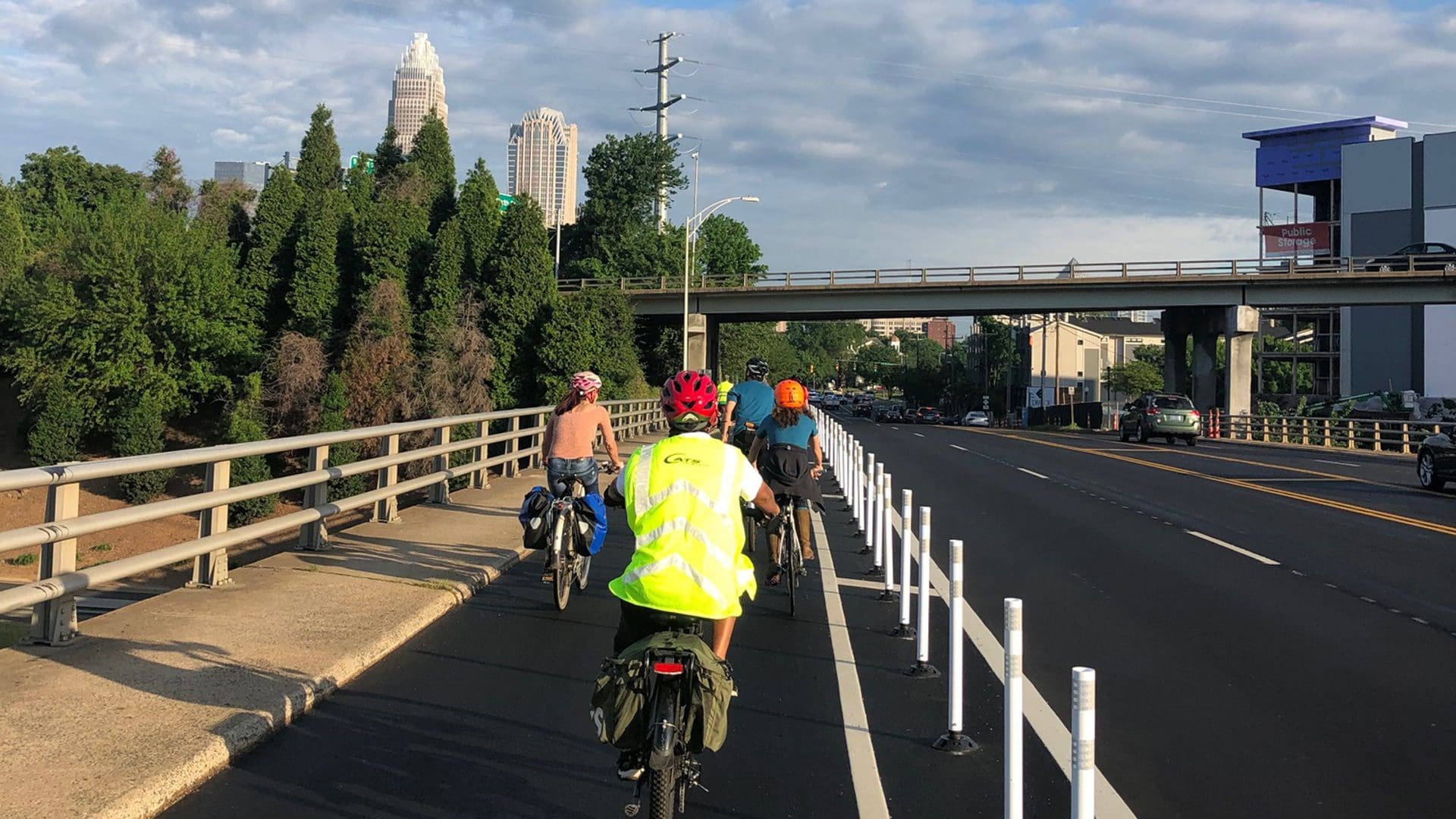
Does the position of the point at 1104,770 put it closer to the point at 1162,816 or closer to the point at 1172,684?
the point at 1162,816

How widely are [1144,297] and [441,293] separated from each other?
32.9m

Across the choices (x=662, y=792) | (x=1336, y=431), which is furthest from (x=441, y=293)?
(x=662, y=792)

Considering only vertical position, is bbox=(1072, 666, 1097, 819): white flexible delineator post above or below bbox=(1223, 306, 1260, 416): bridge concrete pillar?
below

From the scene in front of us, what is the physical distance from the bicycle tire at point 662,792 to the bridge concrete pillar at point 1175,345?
2473 inches

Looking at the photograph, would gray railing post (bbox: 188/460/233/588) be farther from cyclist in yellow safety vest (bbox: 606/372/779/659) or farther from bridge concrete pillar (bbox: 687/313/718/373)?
bridge concrete pillar (bbox: 687/313/718/373)

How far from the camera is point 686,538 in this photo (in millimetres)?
4914

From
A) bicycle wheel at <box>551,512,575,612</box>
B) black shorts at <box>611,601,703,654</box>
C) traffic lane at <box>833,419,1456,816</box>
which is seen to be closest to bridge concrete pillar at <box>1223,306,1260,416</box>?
traffic lane at <box>833,419,1456,816</box>

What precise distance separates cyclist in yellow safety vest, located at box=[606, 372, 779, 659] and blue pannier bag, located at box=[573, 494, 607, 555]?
457cm

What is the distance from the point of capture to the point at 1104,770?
592 cm

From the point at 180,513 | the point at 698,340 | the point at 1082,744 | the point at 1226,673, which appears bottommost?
the point at 1226,673

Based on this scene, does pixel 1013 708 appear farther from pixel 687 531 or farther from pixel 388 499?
pixel 388 499

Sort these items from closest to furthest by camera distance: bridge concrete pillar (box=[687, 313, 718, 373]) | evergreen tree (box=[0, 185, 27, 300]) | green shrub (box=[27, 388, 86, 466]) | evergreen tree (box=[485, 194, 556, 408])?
1. green shrub (box=[27, 388, 86, 466])
2. evergreen tree (box=[485, 194, 556, 408])
3. evergreen tree (box=[0, 185, 27, 300])
4. bridge concrete pillar (box=[687, 313, 718, 373])

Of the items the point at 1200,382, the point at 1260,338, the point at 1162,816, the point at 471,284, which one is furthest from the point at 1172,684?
the point at 1260,338

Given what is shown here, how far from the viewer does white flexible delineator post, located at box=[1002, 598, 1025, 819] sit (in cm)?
456
